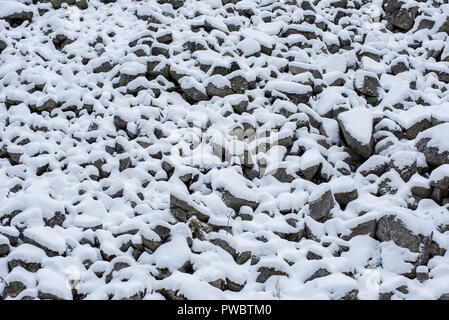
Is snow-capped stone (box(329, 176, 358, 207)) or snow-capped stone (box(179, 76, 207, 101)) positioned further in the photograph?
snow-capped stone (box(179, 76, 207, 101))

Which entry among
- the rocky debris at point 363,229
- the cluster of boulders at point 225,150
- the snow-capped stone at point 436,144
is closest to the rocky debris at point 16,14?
the cluster of boulders at point 225,150

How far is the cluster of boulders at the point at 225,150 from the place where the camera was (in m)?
3.79

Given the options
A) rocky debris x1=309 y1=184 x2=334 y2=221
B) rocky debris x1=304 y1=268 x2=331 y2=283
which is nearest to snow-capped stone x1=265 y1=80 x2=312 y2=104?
rocky debris x1=309 y1=184 x2=334 y2=221

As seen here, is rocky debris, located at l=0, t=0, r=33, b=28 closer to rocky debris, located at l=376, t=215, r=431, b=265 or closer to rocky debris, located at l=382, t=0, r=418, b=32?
rocky debris, located at l=382, t=0, r=418, b=32

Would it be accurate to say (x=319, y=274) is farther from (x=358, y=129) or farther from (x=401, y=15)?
(x=401, y=15)

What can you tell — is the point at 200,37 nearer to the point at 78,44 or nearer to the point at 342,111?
the point at 78,44

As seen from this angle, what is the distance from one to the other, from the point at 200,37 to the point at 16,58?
3.18 meters

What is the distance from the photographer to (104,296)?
355 centimetres

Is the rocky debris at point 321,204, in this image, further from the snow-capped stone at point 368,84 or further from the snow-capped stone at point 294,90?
the snow-capped stone at point 368,84

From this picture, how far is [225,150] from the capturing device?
Answer: 5.05m

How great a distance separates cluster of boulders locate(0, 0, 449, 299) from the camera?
379 cm

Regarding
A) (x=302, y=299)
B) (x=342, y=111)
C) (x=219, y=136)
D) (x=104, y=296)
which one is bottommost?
(x=104, y=296)

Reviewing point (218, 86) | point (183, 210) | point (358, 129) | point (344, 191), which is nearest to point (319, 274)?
point (344, 191)

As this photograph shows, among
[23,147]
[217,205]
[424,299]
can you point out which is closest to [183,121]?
[217,205]
